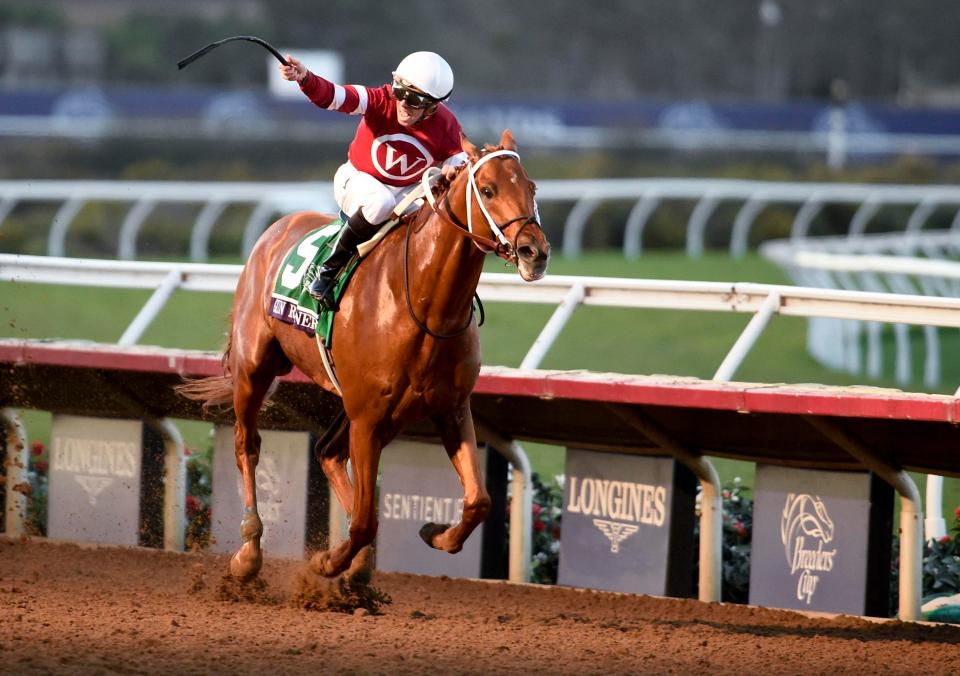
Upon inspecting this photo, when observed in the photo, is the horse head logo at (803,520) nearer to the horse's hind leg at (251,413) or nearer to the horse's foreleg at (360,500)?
the horse's foreleg at (360,500)

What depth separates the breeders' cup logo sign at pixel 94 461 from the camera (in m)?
7.16

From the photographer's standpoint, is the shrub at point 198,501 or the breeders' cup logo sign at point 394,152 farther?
the shrub at point 198,501

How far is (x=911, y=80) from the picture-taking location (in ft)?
162

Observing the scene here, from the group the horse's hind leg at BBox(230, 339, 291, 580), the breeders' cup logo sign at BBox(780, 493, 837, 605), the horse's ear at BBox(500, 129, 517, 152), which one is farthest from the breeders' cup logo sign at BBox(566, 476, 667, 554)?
the horse's ear at BBox(500, 129, 517, 152)

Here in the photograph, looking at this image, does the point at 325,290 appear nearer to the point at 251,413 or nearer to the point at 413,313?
the point at 413,313

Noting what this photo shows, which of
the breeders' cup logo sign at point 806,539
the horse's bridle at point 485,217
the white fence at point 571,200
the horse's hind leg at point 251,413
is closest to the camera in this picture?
the horse's bridle at point 485,217

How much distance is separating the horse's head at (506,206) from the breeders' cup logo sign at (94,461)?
9.90 ft

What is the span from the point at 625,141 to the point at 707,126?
1800 millimetres

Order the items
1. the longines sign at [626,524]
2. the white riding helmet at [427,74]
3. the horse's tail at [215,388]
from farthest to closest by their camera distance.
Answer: the horse's tail at [215,388] → the longines sign at [626,524] → the white riding helmet at [427,74]

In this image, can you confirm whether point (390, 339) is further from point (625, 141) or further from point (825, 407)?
point (625, 141)

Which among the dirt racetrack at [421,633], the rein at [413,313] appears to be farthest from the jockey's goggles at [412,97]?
the dirt racetrack at [421,633]

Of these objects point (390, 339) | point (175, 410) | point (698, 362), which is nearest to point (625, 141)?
point (698, 362)

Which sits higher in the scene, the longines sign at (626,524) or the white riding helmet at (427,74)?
the white riding helmet at (427,74)

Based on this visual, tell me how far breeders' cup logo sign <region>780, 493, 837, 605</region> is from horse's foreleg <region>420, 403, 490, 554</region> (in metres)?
1.31
